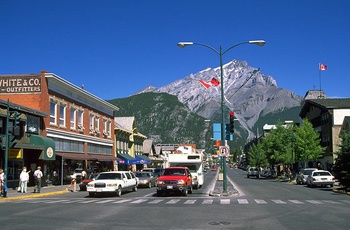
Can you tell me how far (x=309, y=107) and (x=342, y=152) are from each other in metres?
49.1

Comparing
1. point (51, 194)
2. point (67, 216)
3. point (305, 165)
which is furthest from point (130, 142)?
point (67, 216)

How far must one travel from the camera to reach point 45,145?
1484 inches

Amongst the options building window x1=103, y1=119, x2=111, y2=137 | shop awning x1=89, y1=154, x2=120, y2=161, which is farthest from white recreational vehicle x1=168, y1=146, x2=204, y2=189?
building window x1=103, y1=119, x2=111, y2=137

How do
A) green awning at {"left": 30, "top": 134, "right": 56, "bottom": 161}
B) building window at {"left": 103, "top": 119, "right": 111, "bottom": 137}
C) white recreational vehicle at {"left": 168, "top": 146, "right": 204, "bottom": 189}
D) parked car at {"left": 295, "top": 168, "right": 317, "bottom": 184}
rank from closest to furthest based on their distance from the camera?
white recreational vehicle at {"left": 168, "top": 146, "right": 204, "bottom": 189}, green awning at {"left": 30, "top": 134, "right": 56, "bottom": 161}, parked car at {"left": 295, "top": 168, "right": 317, "bottom": 184}, building window at {"left": 103, "top": 119, "right": 111, "bottom": 137}

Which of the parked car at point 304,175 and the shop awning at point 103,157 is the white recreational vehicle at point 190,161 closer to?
the parked car at point 304,175

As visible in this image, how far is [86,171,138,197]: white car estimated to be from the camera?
88.9 ft

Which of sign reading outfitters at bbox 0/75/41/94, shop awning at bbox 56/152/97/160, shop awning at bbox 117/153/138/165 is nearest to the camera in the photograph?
sign reading outfitters at bbox 0/75/41/94

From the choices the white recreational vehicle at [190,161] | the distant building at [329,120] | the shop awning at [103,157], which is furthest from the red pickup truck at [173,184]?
the distant building at [329,120]

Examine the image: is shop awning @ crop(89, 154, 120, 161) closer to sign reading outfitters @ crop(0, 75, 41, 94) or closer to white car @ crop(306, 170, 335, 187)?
sign reading outfitters @ crop(0, 75, 41, 94)

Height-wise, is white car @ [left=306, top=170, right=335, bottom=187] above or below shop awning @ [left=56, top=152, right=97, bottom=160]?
below

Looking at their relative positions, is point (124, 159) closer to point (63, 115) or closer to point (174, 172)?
point (63, 115)

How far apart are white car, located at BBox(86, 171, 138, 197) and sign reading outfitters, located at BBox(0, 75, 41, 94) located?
15629mm

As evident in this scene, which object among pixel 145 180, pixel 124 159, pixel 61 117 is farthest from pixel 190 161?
pixel 124 159

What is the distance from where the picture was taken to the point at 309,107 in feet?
262
